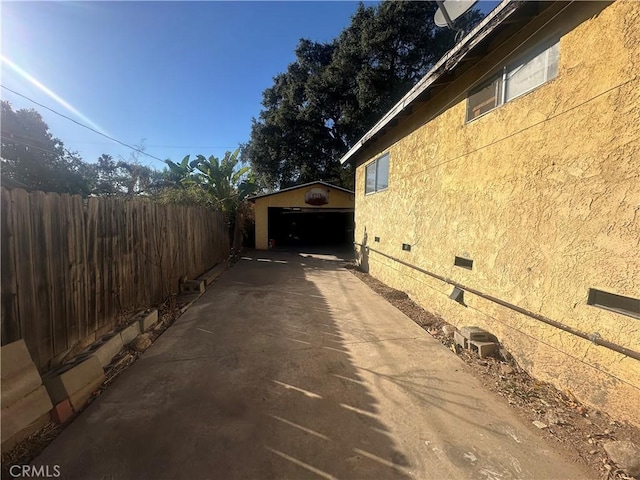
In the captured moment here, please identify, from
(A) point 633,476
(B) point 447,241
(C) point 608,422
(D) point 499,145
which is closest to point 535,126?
(D) point 499,145

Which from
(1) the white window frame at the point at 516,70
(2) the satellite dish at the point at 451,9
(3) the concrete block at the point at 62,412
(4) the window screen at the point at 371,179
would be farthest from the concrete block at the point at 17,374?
(4) the window screen at the point at 371,179

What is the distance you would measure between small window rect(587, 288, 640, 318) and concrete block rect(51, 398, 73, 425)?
194 inches

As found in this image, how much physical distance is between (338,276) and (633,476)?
26.3ft

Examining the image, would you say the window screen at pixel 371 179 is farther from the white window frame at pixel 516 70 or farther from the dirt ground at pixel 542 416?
the dirt ground at pixel 542 416

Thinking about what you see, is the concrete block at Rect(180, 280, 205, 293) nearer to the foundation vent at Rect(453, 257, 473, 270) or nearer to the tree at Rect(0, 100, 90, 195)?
the foundation vent at Rect(453, 257, 473, 270)

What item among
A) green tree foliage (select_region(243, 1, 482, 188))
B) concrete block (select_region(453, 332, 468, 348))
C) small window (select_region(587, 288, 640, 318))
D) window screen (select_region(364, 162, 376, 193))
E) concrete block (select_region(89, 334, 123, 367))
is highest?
green tree foliage (select_region(243, 1, 482, 188))

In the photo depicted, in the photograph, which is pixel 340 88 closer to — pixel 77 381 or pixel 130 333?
pixel 130 333

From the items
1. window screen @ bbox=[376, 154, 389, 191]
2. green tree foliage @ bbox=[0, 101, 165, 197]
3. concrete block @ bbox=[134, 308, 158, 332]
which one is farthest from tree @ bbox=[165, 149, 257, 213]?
concrete block @ bbox=[134, 308, 158, 332]

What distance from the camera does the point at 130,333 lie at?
4.11 m

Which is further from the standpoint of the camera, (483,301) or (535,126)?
(483,301)

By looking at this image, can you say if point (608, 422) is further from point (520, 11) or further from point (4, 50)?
point (4, 50)

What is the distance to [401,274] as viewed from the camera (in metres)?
7.32

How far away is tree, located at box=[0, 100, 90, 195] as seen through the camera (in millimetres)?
16500
